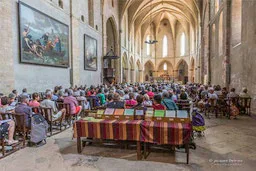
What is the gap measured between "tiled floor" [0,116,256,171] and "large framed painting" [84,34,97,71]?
34.0ft

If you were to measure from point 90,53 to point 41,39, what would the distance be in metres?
5.64

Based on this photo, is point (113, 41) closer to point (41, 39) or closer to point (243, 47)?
point (41, 39)

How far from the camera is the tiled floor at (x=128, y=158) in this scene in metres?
3.31

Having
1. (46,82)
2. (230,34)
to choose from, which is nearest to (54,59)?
(46,82)

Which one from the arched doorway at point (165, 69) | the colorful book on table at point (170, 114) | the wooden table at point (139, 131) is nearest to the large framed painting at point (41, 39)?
the wooden table at point (139, 131)

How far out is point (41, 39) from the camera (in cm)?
966

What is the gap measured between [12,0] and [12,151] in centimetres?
708

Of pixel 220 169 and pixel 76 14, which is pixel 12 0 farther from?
pixel 220 169

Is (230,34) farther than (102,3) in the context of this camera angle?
No

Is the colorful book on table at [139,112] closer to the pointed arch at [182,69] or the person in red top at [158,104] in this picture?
the person in red top at [158,104]

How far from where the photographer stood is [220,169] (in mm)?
3199

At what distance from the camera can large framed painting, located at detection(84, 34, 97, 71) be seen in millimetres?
14381

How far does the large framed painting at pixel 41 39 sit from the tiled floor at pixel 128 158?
230 inches

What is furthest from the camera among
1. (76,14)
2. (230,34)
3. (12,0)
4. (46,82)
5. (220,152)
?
(76,14)
